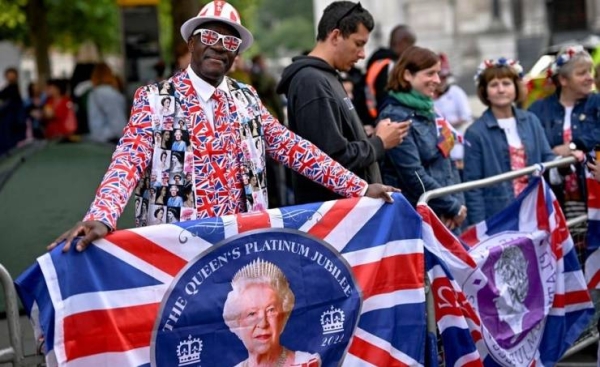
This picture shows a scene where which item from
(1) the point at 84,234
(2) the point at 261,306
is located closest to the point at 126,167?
(1) the point at 84,234

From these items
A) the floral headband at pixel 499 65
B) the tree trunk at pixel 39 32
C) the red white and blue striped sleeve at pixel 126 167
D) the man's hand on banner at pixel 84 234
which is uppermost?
the tree trunk at pixel 39 32

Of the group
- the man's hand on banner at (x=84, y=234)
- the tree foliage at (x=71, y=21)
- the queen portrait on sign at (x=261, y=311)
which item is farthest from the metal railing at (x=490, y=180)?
the tree foliage at (x=71, y=21)

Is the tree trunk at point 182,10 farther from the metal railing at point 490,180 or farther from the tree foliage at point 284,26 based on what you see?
the tree foliage at point 284,26

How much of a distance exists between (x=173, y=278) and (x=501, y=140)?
3.36 metres

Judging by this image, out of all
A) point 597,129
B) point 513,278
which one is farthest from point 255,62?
point 513,278

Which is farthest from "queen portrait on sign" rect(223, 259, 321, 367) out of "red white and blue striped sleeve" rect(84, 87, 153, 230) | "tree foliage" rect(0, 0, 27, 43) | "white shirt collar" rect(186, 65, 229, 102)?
"tree foliage" rect(0, 0, 27, 43)

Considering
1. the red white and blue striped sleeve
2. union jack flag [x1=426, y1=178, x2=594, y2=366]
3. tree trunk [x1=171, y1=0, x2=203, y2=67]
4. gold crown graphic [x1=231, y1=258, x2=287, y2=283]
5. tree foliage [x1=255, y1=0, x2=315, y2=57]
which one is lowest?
union jack flag [x1=426, y1=178, x2=594, y2=366]

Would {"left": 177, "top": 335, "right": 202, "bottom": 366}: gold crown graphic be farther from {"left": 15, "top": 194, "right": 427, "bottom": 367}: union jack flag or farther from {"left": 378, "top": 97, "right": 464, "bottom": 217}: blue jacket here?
{"left": 378, "top": 97, "right": 464, "bottom": 217}: blue jacket

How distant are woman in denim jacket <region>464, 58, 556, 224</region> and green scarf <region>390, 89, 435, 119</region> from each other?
0.70 m

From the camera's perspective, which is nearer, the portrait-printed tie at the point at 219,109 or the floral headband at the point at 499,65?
the portrait-printed tie at the point at 219,109

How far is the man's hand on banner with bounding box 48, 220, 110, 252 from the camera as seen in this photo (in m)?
4.68

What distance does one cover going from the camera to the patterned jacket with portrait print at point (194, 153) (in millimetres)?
5211

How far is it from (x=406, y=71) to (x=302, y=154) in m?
1.61

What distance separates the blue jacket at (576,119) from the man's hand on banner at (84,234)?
429cm
